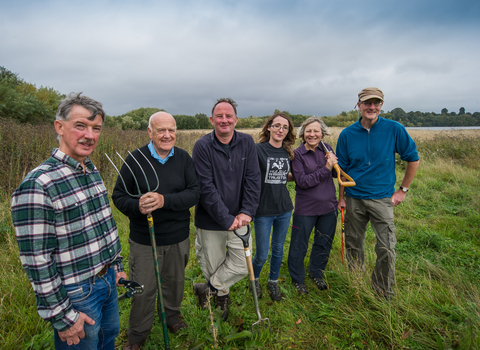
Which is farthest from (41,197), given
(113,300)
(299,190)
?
(299,190)

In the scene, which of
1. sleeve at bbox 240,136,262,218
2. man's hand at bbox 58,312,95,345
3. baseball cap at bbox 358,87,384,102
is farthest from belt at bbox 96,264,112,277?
→ baseball cap at bbox 358,87,384,102

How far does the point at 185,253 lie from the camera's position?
2.73 metres

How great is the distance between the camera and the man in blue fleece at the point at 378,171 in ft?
10.5

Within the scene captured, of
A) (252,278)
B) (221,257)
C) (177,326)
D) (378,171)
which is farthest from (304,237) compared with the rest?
(177,326)

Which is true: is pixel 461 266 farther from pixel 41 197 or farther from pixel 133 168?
pixel 41 197

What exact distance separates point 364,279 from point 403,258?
1465 mm

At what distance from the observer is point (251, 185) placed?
2.97 m

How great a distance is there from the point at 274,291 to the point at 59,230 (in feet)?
8.95

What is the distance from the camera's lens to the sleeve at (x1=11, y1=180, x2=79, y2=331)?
1.40 metres

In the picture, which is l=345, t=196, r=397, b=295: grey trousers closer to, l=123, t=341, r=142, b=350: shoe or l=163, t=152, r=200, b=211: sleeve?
l=163, t=152, r=200, b=211: sleeve

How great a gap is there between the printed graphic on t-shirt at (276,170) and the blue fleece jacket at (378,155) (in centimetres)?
94

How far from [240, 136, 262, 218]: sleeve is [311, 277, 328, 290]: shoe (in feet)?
5.06

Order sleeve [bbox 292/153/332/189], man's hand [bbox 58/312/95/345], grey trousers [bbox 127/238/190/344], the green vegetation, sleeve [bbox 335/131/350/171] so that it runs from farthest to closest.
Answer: the green vegetation
sleeve [bbox 335/131/350/171]
sleeve [bbox 292/153/332/189]
grey trousers [bbox 127/238/190/344]
man's hand [bbox 58/312/95/345]

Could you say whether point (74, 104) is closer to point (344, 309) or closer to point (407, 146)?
point (344, 309)
